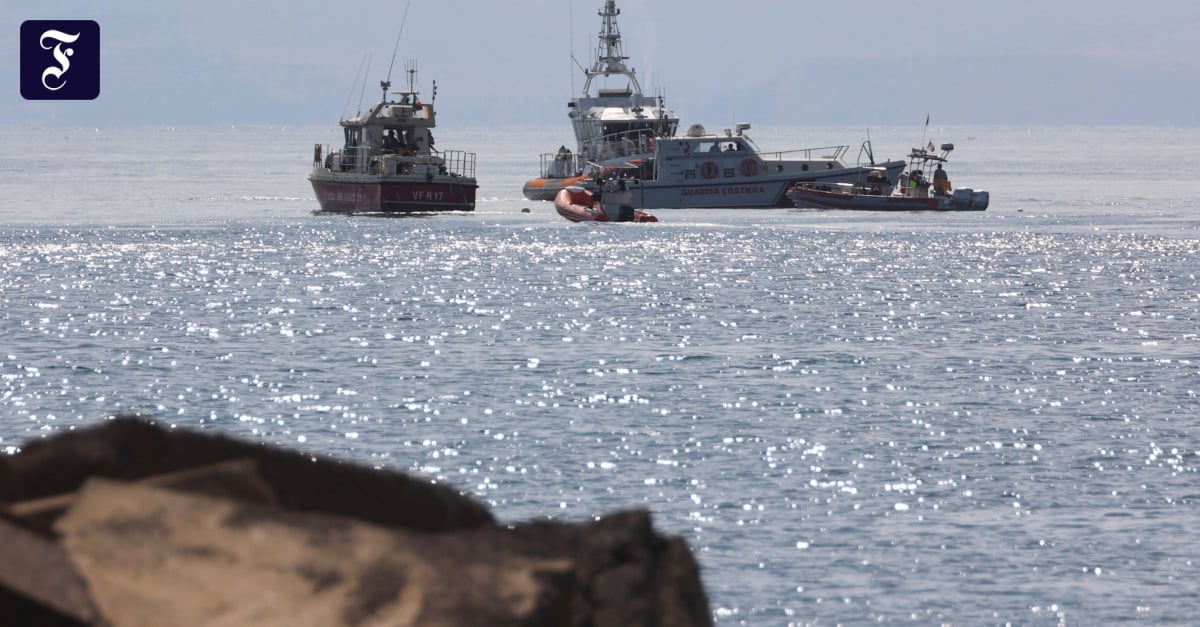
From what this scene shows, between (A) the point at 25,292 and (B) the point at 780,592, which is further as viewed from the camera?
(A) the point at 25,292

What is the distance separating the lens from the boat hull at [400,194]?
6981 cm

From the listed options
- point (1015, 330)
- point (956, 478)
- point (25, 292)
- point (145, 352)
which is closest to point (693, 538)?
point (956, 478)

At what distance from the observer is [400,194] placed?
229 ft

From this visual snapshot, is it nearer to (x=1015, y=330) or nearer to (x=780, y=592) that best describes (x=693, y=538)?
(x=780, y=592)

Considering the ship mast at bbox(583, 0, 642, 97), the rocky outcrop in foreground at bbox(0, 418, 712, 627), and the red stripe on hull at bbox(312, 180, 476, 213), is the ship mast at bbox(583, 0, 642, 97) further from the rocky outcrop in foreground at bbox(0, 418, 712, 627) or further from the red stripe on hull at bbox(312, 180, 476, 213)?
the rocky outcrop in foreground at bbox(0, 418, 712, 627)

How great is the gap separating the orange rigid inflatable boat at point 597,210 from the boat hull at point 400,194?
5044mm

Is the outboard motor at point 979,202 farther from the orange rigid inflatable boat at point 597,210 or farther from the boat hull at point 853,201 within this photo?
the orange rigid inflatable boat at point 597,210

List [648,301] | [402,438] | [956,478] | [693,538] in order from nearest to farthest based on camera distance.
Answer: [693,538]
[956,478]
[402,438]
[648,301]

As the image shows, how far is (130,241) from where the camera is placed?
64062 mm

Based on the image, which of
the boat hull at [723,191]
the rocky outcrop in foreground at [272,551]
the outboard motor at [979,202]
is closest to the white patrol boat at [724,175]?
the boat hull at [723,191]

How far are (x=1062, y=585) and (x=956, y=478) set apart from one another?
15.7 ft

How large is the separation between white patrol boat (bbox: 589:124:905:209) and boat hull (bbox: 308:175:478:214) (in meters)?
10.3

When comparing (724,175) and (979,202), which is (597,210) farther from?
(979,202)

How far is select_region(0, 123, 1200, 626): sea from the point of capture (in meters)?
13.7
